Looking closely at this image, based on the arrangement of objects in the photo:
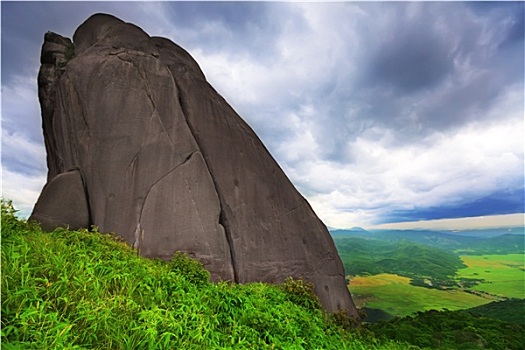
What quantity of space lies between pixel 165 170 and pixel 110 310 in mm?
8135

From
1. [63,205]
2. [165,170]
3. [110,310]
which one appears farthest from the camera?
[165,170]

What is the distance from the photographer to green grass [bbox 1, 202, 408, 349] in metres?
3.41

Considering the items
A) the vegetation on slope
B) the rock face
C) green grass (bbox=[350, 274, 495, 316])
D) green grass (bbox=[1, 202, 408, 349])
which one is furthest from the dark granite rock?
green grass (bbox=[350, 274, 495, 316])

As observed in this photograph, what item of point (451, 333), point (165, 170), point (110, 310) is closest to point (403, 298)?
point (451, 333)

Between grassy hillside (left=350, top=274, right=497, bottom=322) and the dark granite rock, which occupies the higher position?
the dark granite rock

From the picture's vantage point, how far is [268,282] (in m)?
12.1

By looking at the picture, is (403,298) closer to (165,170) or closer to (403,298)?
(403,298)

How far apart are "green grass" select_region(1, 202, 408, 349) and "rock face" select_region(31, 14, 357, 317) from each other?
3.50 metres

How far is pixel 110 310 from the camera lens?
3953 mm

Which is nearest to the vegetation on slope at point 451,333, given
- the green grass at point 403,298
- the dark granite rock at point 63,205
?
the dark granite rock at point 63,205

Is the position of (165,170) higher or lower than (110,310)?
higher

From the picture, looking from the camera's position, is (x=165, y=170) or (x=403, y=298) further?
(x=403, y=298)

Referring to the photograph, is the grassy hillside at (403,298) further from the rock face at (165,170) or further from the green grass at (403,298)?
the rock face at (165,170)

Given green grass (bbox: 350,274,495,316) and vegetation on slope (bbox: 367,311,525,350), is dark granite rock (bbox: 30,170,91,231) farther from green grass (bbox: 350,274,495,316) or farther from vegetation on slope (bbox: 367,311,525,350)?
green grass (bbox: 350,274,495,316)
